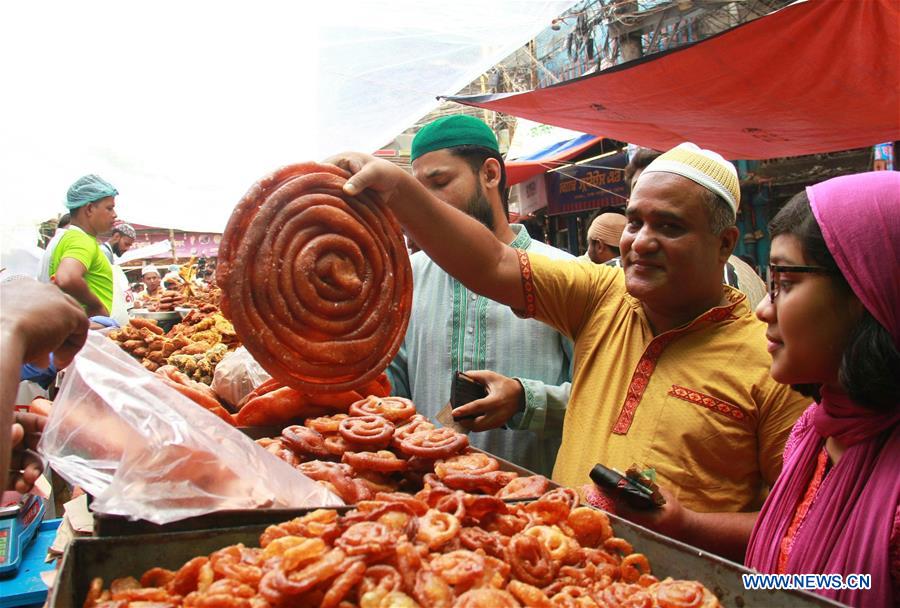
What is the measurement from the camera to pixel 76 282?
5.23 metres

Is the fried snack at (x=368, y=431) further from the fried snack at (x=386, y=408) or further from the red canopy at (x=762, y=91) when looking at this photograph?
the red canopy at (x=762, y=91)

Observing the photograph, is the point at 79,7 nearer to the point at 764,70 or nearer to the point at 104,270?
the point at 104,270

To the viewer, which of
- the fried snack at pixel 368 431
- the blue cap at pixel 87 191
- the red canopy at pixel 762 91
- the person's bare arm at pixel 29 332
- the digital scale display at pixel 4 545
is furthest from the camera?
the blue cap at pixel 87 191

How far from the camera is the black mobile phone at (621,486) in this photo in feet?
5.11

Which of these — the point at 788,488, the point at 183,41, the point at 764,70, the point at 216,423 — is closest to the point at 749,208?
the point at 764,70

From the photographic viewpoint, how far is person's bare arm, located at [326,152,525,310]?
1772 millimetres

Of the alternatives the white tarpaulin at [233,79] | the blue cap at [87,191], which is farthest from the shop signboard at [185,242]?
the white tarpaulin at [233,79]

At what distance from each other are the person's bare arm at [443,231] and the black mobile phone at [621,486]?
803 millimetres

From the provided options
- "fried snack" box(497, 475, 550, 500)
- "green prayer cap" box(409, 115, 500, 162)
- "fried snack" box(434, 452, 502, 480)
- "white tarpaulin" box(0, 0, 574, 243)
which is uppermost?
"white tarpaulin" box(0, 0, 574, 243)

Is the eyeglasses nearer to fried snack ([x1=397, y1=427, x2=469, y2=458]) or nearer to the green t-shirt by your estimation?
fried snack ([x1=397, y1=427, x2=469, y2=458])

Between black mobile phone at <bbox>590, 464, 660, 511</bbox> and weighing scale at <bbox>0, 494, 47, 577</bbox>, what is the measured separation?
2198 millimetres

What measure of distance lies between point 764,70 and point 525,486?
4.72 metres

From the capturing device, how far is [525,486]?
1.66m

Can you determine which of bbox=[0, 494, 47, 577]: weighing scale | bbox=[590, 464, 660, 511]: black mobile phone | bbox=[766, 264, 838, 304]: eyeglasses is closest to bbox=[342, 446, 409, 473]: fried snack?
bbox=[590, 464, 660, 511]: black mobile phone
